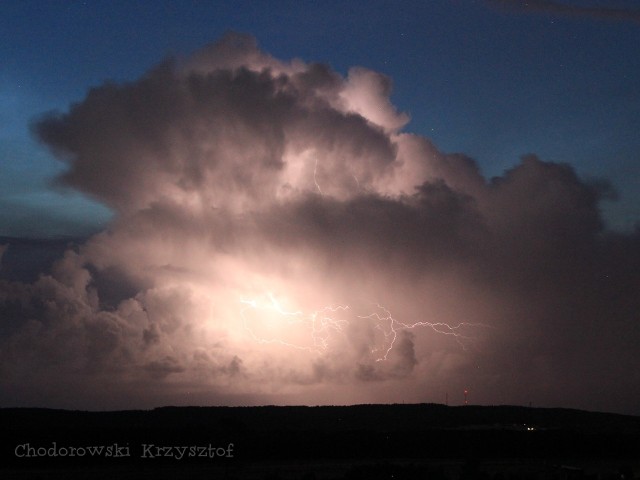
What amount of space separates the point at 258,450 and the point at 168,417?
99.2 metres

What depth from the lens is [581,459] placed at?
95.6 m

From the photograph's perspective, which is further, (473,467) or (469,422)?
(469,422)

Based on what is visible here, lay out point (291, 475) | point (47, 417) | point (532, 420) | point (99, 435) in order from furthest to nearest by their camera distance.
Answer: point (532, 420), point (47, 417), point (99, 435), point (291, 475)

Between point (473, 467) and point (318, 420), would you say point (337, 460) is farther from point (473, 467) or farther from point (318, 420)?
point (318, 420)

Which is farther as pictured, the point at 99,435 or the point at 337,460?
the point at 99,435

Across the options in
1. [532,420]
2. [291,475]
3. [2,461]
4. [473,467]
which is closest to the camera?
[473,467]

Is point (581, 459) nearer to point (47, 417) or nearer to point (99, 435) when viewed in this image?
point (99, 435)

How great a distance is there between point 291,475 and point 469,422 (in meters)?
126


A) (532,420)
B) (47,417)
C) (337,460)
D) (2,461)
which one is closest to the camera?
(2,461)

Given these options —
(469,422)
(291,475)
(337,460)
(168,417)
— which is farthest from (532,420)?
(291,475)

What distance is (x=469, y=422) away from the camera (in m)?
190

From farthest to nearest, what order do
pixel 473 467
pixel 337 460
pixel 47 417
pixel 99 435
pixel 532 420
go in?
pixel 532 420
pixel 47 417
pixel 99 435
pixel 337 460
pixel 473 467

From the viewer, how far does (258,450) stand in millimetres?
95625

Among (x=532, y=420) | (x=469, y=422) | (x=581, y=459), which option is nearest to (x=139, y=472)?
(x=581, y=459)
